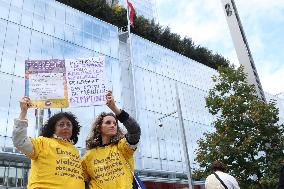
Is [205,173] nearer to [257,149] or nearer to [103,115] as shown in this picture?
[257,149]

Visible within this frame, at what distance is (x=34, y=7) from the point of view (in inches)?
1114

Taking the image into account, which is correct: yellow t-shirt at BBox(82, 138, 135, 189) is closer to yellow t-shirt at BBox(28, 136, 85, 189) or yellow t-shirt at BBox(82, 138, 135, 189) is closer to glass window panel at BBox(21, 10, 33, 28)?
yellow t-shirt at BBox(28, 136, 85, 189)

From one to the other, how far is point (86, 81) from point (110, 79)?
25092 mm

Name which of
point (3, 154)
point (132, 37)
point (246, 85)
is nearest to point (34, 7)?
point (132, 37)

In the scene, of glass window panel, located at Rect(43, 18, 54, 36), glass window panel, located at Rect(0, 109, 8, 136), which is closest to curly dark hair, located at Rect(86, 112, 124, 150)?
glass window panel, located at Rect(0, 109, 8, 136)

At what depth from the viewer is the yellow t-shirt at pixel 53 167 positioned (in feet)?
10.9

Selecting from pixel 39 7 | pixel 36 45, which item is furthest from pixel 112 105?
pixel 39 7

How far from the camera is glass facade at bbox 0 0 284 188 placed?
23.4 meters

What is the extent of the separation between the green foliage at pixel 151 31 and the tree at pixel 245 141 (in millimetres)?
20166

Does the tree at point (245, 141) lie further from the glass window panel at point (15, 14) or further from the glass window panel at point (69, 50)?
the glass window panel at point (15, 14)

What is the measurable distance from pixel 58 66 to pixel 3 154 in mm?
16871

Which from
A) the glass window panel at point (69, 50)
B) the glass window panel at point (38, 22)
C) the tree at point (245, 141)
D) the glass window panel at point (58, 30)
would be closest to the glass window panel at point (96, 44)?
the glass window panel at point (69, 50)

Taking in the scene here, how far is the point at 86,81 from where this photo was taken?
504 cm

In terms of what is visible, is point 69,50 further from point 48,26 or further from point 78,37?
point 48,26
